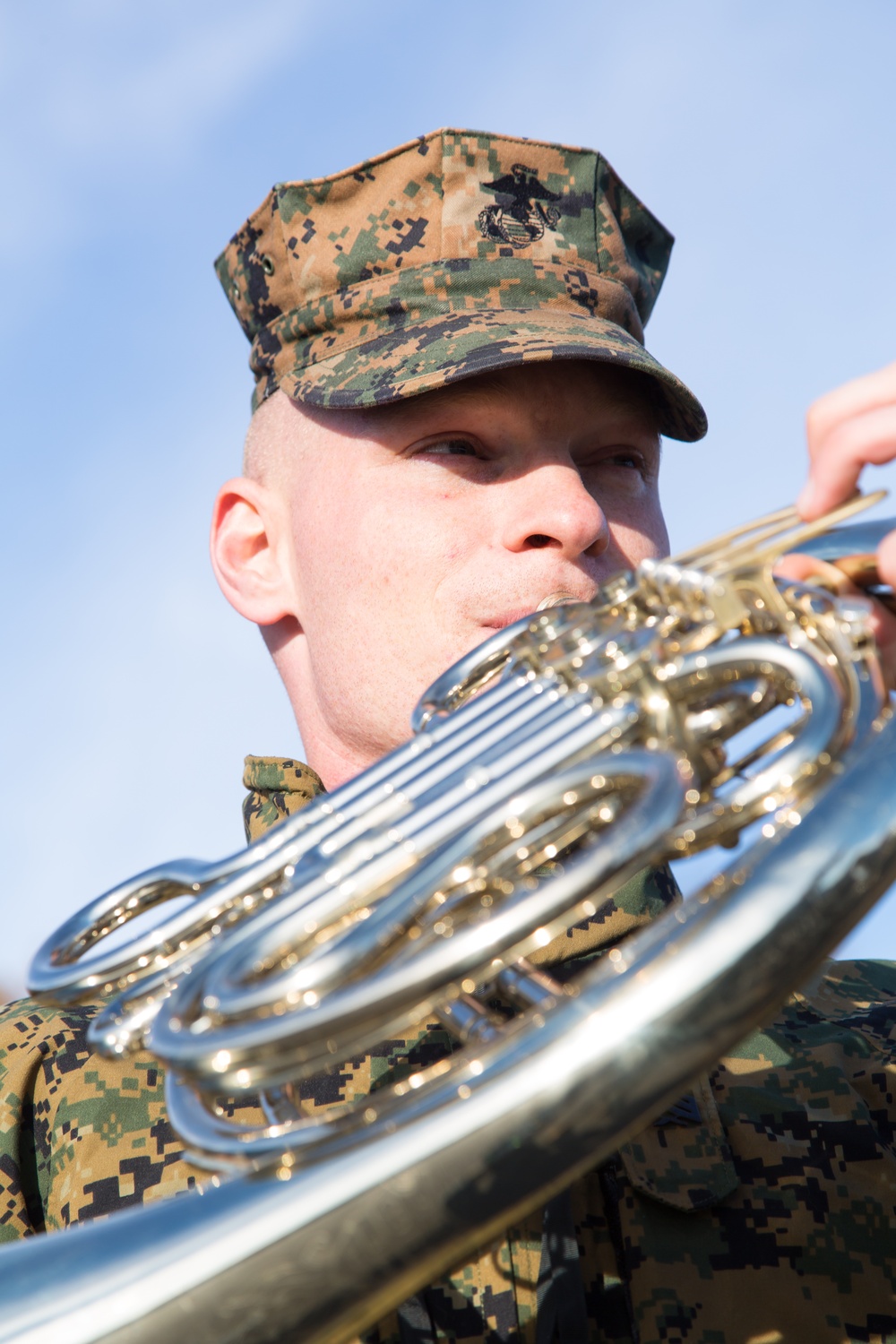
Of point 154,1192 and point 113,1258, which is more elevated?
point 113,1258

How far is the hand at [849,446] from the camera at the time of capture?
1.30 m

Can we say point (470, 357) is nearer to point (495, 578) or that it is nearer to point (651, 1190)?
point (495, 578)

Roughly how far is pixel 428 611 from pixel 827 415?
0.91 m

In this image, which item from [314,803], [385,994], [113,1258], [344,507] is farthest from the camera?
[344,507]

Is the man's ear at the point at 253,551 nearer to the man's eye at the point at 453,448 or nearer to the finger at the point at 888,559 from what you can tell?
the man's eye at the point at 453,448

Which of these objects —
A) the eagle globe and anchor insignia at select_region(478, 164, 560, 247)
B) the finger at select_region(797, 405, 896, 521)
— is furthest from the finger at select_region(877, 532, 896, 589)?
the eagle globe and anchor insignia at select_region(478, 164, 560, 247)

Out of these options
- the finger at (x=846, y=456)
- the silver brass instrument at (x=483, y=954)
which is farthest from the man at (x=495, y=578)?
the silver brass instrument at (x=483, y=954)

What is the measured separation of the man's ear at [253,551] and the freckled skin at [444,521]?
96mm

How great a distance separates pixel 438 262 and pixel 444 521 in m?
0.60

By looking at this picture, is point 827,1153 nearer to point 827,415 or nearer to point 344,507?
point 827,415

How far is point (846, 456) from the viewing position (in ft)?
4.32

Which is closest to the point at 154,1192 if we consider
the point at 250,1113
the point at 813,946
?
the point at 250,1113

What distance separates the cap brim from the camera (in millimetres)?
2053

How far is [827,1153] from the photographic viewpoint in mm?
1750
